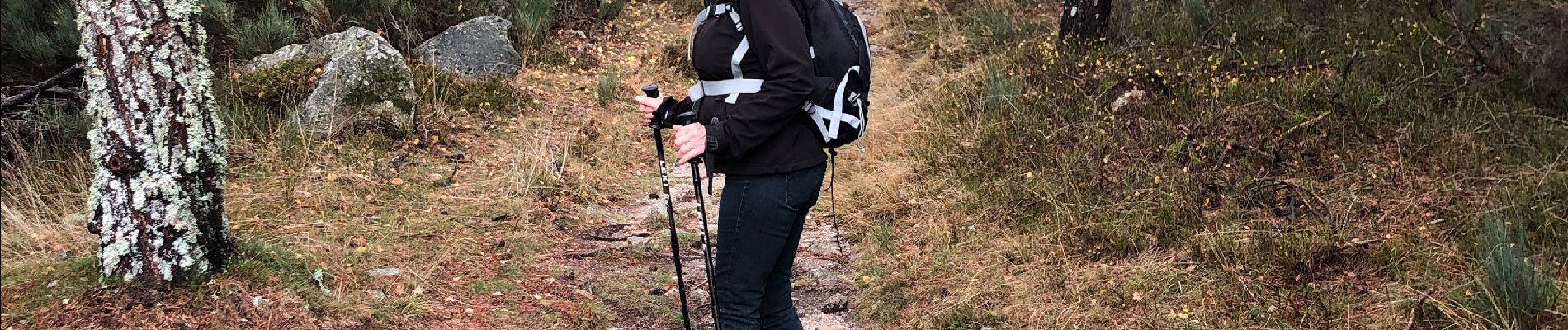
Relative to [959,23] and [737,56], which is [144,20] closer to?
[737,56]

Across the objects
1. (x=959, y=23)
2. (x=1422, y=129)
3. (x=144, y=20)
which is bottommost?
(x=959, y=23)

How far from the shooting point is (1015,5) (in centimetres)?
1098

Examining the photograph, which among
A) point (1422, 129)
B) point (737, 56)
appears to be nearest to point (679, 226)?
point (737, 56)

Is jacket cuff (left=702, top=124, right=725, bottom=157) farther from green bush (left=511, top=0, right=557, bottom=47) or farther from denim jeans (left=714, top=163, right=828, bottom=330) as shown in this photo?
green bush (left=511, top=0, right=557, bottom=47)

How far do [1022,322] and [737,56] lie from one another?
219cm

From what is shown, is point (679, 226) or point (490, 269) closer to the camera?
point (490, 269)

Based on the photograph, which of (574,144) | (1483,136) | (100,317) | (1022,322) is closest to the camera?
(100,317)

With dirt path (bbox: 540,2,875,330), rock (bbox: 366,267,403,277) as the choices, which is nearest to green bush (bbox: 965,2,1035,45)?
dirt path (bbox: 540,2,875,330)

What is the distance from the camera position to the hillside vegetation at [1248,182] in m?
4.18

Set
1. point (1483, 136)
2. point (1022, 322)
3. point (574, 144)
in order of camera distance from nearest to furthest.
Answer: point (1022, 322) → point (1483, 136) → point (574, 144)

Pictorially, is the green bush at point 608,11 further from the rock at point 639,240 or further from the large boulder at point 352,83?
the rock at point 639,240

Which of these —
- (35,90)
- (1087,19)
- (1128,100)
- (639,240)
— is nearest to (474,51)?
(35,90)

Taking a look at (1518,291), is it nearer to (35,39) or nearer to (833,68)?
(833,68)

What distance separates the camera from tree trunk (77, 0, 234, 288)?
3.72 metres
